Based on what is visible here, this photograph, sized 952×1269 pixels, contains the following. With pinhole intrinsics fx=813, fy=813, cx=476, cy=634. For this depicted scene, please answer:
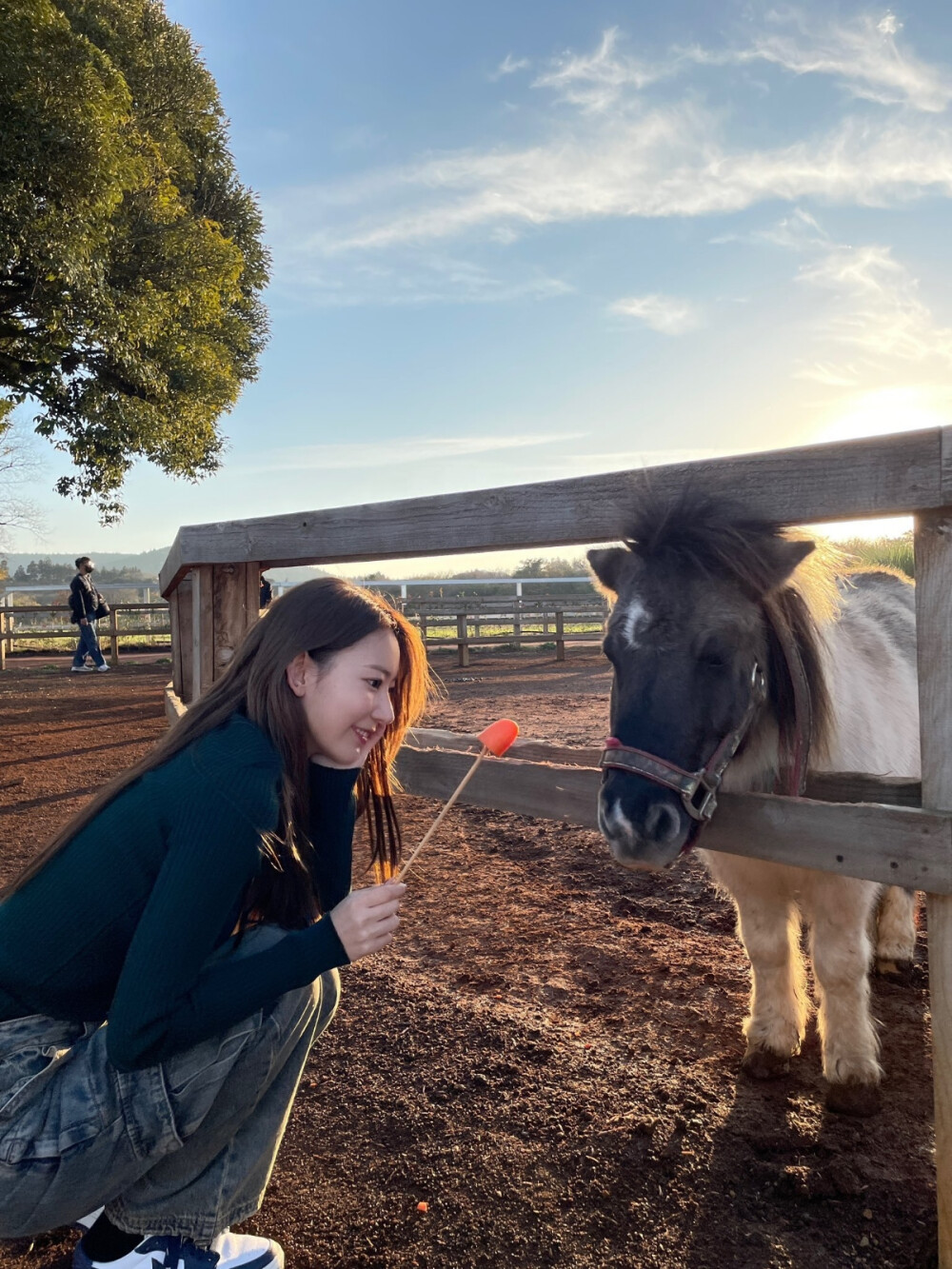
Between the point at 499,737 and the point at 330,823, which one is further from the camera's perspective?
the point at 499,737

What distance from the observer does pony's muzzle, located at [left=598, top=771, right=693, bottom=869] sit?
6.27 ft

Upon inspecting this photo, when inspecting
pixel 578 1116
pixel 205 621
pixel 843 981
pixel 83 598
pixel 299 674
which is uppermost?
pixel 83 598

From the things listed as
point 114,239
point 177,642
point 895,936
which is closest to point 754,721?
point 895,936

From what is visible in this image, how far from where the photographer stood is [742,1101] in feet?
8.16

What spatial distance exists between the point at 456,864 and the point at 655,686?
3128mm

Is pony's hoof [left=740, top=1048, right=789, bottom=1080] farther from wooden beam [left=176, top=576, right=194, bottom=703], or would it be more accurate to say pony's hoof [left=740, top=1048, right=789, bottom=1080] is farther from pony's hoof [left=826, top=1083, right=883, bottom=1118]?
wooden beam [left=176, top=576, right=194, bottom=703]

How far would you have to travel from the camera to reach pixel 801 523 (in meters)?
1.86

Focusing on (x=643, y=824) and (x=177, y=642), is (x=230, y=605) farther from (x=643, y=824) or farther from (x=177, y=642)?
(x=177, y=642)

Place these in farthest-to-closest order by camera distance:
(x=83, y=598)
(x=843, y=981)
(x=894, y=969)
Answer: (x=83, y=598)
(x=894, y=969)
(x=843, y=981)

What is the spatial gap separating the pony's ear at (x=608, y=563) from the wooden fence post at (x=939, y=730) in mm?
864

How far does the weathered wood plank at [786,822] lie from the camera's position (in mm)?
1672

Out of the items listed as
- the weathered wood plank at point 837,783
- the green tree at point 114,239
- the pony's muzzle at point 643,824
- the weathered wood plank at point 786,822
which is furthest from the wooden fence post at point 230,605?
the green tree at point 114,239

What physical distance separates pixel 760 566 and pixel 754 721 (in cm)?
44

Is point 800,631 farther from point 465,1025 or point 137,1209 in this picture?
point 137,1209
